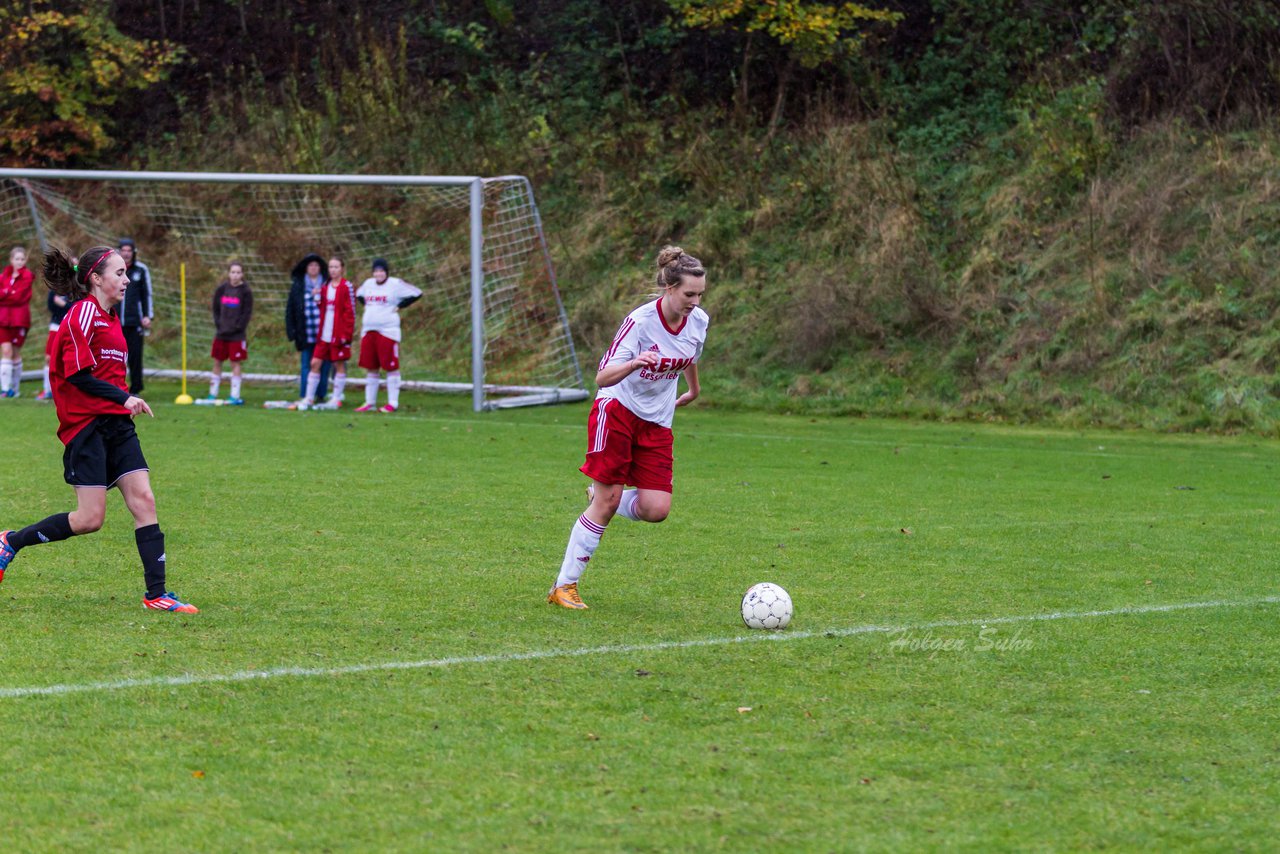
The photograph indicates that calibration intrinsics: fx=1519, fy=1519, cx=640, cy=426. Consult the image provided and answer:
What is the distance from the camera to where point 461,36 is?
90.2 feet

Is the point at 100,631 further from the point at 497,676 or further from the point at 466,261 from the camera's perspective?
the point at 466,261

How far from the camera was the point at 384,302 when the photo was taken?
59.0 ft

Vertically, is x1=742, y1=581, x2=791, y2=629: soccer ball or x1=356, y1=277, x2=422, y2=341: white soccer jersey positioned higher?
x1=356, y1=277, x2=422, y2=341: white soccer jersey

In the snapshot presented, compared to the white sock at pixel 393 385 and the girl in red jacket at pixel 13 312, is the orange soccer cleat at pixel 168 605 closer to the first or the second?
the white sock at pixel 393 385

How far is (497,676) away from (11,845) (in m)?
2.14

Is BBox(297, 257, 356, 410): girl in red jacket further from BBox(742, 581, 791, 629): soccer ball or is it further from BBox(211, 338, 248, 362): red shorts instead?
BBox(742, 581, 791, 629): soccer ball

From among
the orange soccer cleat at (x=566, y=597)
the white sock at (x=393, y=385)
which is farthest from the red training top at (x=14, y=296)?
the orange soccer cleat at (x=566, y=597)

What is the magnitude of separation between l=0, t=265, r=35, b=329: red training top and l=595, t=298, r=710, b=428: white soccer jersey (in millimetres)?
13601

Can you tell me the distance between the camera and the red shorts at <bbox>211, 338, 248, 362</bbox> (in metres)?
18.6

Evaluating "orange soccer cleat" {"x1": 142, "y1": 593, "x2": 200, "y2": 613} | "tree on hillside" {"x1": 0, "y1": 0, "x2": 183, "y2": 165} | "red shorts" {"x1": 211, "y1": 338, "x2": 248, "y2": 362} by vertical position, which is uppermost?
"tree on hillside" {"x1": 0, "y1": 0, "x2": 183, "y2": 165}

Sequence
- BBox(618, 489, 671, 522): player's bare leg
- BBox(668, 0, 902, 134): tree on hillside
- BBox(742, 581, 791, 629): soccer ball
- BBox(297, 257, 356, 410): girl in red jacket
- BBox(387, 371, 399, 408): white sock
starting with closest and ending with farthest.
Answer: BBox(742, 581, 791, 629): soccer ball < BBox(618, 489, 671, 522): player's bare leg < BBox(297, 257, 356, 410): girl in red jacket < BBox(387, 371, 399, 408): white sock < BBox(668, 0, 902, 134): tree on hillside

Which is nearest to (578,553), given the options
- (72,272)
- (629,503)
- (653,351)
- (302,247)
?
(629,503)

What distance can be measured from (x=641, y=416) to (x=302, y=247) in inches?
658

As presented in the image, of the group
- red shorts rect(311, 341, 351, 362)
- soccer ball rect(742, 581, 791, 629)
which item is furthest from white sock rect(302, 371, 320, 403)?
soccer ball rect(742, 581, 791, 629)
